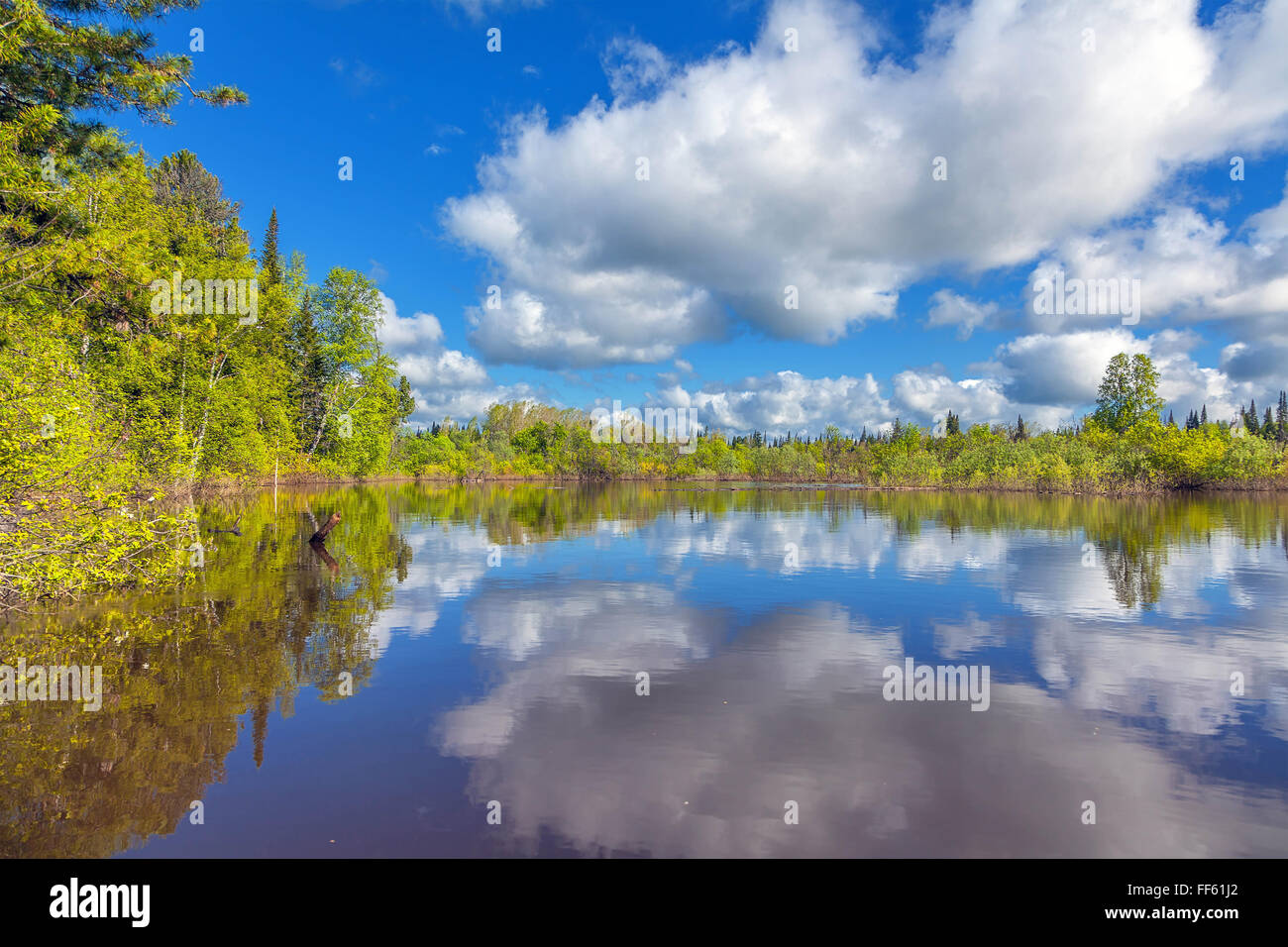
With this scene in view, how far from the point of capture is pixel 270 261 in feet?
235

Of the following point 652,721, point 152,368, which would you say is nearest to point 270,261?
point 152,368

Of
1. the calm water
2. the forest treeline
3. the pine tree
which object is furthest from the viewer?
the pine tree

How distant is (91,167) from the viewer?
17031 millimetres

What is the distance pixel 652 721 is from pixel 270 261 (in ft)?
262

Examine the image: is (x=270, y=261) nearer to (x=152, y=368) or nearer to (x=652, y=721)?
(x=152, y=368)

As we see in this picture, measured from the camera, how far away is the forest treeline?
1266cm

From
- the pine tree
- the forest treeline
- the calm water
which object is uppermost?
the pine tree

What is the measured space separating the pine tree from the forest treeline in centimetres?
51

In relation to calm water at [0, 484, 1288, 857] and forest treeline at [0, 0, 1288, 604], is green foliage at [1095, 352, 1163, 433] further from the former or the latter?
calm water at [0, 484, 1288, 857]

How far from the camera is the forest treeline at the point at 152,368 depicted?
41.5 ft

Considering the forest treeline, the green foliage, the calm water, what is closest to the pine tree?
the forest treeline
